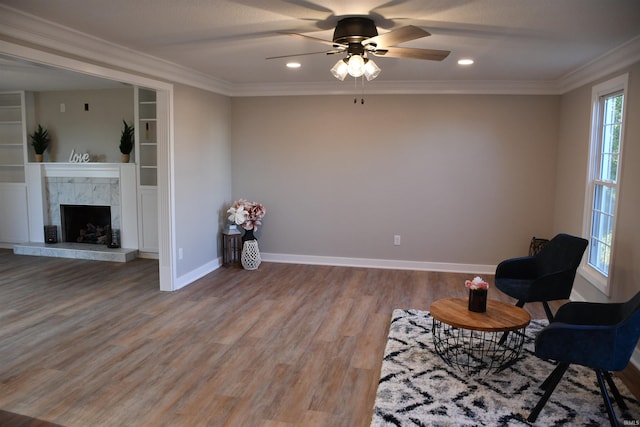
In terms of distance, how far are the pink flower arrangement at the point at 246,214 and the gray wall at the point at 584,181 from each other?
11.9ft

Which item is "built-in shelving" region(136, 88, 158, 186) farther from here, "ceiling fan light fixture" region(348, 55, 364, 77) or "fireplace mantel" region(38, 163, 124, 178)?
"ceiling fan light fixture" region(348, 55, 364, 77)

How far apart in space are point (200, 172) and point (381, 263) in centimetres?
261

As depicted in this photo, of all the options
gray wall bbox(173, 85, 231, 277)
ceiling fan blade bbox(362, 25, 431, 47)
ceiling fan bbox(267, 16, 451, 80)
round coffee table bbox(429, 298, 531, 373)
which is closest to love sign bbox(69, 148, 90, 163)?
gray wall bbox(173, 85, 231, 277)

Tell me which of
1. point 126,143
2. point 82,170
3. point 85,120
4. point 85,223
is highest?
point 85,120

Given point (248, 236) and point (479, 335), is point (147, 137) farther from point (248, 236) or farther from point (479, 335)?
point (479, 335)

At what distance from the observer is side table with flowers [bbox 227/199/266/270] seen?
5.89 meters

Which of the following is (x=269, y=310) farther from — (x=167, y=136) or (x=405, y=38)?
(x=405, y=38)

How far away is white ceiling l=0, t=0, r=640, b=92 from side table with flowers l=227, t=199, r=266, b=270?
1942mm

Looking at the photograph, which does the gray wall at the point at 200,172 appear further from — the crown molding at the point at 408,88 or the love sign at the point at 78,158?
the love sign at the point at 78,158

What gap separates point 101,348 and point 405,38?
10.3 feet

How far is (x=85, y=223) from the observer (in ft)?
23.8

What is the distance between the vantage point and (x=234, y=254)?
6254 mm

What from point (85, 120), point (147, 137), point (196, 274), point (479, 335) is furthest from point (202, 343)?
point (85, 120)

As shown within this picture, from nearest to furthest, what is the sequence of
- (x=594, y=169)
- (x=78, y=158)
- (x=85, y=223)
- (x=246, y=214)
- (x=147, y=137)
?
(x=594, y=169) → (x=246, y=214) → (x=147, y=137) → (x=78, y=158) → (x=85, y=223)
